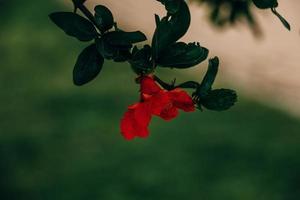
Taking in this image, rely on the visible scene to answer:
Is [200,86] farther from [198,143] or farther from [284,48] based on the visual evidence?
[284,48]

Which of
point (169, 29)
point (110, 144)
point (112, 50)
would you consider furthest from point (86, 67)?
point (110, 144)

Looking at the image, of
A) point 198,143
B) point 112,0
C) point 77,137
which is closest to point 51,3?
point 112,0

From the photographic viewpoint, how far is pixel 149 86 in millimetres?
1152

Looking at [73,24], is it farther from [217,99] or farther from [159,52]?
[217,99]

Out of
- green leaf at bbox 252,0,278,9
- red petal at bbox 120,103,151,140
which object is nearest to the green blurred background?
red petal at bbox 120,103,151,140

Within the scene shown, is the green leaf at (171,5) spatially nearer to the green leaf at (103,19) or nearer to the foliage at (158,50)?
the foliage at (158,50)

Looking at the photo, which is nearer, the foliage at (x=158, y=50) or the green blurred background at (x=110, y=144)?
the foliage at (x=158, y=50)

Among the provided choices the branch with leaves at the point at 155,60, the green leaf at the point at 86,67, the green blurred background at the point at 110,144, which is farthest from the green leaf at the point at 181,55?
the green blurred background at the point at 110,144

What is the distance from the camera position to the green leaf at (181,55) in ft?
3.92

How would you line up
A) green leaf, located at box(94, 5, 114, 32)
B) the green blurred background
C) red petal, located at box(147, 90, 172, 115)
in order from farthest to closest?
the green blurred background
green leaf, located at box(94, 5, 114, 32)
red petal, located at box(147, 90, 172, 115)

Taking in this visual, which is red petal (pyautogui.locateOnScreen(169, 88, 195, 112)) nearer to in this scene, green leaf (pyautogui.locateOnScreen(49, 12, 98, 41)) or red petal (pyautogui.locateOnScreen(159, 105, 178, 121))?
red petal (pyautogui.locateOnScreen(159, 105, 178, 121))

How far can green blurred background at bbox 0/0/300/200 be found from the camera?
358 centimetres

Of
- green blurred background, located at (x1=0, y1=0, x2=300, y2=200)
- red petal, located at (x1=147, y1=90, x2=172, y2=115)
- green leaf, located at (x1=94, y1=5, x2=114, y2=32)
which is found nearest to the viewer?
red petal, located at (x1=147, y1=90, x2=172, y2=115)

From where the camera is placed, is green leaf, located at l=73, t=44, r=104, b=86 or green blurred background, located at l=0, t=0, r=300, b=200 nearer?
green leaf, located at l=73, t=44, r=104, b=86
